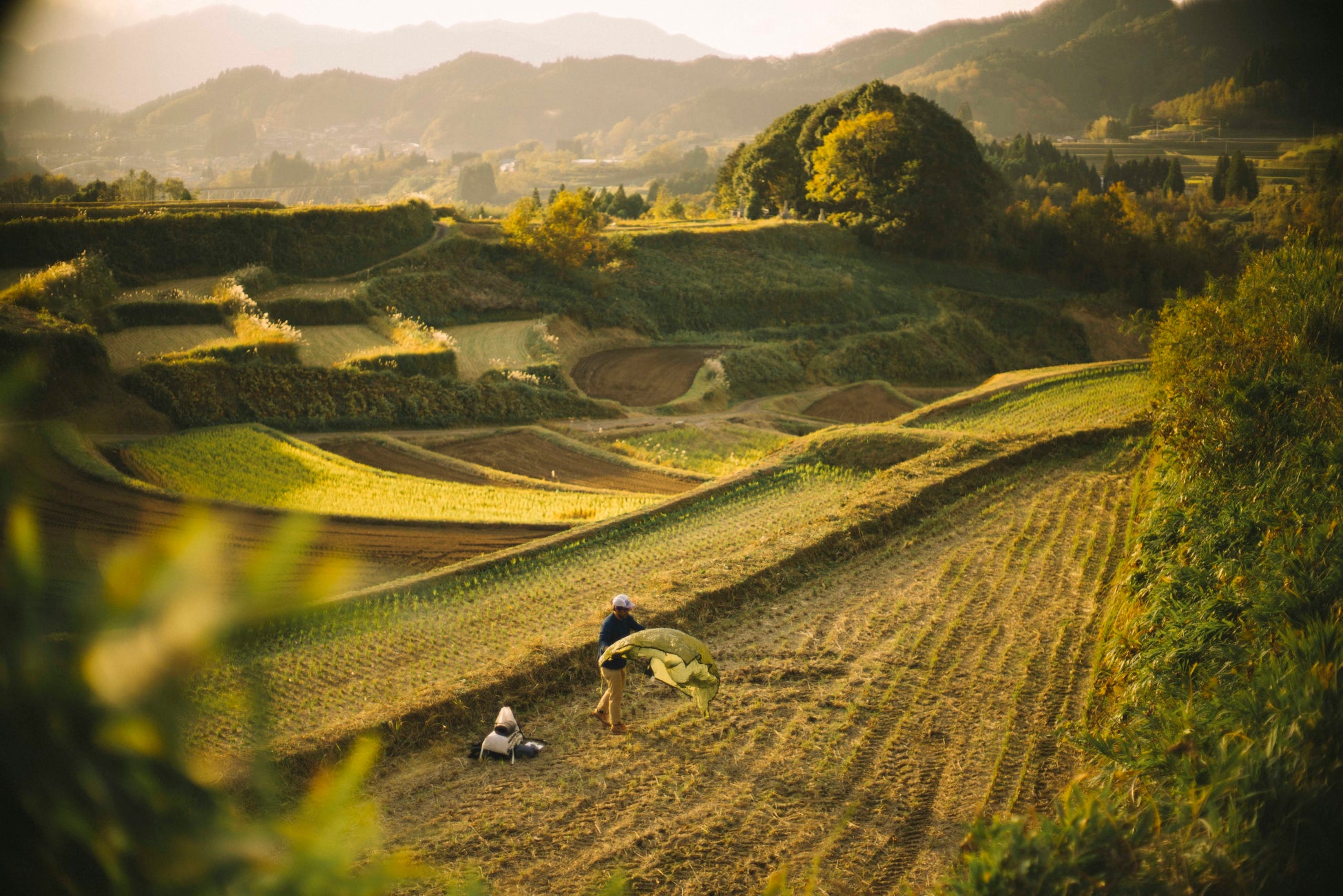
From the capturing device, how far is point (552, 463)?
27219 mm

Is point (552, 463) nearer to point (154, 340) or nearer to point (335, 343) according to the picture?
point (335, 343)

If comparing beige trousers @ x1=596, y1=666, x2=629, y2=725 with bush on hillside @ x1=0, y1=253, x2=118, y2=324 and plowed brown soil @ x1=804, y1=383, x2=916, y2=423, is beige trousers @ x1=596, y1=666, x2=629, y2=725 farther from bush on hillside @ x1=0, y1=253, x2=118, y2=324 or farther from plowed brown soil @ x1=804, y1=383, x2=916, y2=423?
plowed brown soil @ x1=804, y1=383, x2=916, y2=423

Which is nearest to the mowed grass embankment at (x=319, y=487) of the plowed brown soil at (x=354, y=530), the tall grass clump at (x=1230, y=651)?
the plowed brown soil at (x=354, y=530)

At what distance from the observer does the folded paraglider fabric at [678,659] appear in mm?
8797

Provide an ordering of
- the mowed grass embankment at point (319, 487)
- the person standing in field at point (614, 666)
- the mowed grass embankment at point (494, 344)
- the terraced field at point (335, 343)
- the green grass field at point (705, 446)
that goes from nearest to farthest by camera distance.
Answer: the person standing in field at point (614, 666)
the mowed grass embankment at point (319, 487)
the green grass field at point (705, 446)
the terraced field at point (335, 343)
the mowed grass embankment at point (494, 344)

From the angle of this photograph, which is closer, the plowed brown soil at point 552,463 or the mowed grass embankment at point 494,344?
the plowed brown soil at point 552,463

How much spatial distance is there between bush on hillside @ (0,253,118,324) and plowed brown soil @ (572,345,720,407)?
18877 mm

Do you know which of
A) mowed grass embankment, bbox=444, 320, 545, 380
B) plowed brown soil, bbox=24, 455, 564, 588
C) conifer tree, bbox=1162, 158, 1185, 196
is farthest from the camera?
conifer tree, bbox=1162, 158, 1185, 196

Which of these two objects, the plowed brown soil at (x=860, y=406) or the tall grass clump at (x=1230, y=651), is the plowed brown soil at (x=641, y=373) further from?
the tall grass clump at (x=1230, y=651)

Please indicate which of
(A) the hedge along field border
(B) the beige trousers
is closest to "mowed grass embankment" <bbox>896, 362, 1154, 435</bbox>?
(A) the hedge along field border

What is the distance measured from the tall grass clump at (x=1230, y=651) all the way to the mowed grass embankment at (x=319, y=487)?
37.0 feet

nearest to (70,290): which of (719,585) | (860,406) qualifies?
(719,585)

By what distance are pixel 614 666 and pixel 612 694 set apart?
0.41m

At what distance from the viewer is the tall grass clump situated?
4758 mm
